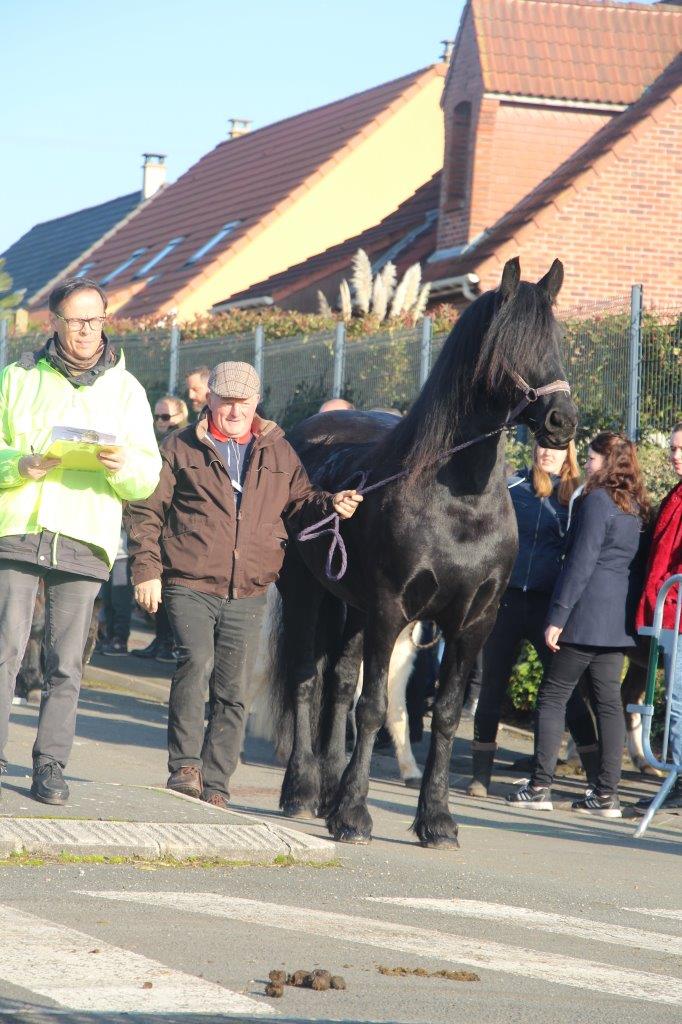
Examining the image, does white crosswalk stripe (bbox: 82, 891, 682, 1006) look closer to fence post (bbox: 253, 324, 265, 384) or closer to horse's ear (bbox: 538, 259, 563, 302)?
horse's ear (bbox: 538, 259, 563, 302)

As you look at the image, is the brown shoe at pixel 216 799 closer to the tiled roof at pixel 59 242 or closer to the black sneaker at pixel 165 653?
the black sneaker at pixel 165 653

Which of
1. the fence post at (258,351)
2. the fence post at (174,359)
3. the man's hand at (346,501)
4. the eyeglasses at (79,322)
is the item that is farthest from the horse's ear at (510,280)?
the fence post at (174,359)

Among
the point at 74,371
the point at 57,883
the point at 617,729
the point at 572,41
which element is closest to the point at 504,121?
the point at 572,41

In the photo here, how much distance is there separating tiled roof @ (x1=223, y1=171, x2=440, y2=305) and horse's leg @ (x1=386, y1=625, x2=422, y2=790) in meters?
19.9

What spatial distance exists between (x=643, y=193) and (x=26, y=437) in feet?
62.3

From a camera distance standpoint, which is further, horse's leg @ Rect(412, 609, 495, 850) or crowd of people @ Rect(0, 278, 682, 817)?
horse's leg @ Rect(412, 609, 495, 850)

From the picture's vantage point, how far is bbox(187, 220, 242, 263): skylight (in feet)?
122

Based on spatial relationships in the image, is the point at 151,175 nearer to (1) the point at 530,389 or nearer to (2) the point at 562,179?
(2) the point at 562,179

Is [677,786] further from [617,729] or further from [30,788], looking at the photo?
[30,788]

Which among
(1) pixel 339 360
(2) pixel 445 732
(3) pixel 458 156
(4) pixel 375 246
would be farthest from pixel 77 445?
(4) pixel 375 246

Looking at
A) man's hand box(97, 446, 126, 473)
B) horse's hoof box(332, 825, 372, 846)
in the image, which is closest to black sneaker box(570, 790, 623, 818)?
horse's hoof box(332, 825, 372, 846)

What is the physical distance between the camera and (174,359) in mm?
20562

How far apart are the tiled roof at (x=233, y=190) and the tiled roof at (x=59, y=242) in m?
5.80

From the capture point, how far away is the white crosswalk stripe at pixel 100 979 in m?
4.41
